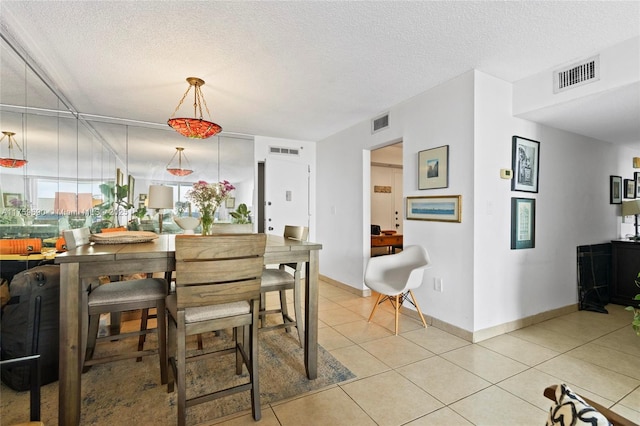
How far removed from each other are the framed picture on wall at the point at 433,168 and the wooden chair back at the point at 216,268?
2232 mm

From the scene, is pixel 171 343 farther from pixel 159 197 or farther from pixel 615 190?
pixel 615 190

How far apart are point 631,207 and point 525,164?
236 cm

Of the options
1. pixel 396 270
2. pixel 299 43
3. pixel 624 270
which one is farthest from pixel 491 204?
pixel 624 270

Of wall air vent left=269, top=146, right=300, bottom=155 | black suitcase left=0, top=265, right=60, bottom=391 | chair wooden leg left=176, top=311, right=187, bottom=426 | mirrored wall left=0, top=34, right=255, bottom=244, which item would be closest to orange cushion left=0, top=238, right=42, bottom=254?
mirrored wall left=0, top=34, right=255, bottom=244

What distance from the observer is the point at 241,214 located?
16.9 feet

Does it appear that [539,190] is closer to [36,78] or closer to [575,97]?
A: [575,97]

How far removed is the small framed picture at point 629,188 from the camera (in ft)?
14.5

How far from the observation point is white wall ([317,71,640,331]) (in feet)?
9.34

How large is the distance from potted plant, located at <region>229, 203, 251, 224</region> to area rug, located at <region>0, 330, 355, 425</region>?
2707mm

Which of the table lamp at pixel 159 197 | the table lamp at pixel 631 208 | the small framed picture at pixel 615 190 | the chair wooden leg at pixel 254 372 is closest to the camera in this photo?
the chair wooden leg at pixel 254 372

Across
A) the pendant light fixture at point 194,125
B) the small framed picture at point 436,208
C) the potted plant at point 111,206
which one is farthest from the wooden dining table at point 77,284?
the potted plant at point 111,206

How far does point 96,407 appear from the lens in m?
1.81

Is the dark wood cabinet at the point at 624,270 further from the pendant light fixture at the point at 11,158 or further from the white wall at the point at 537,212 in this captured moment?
the pendant light fixture at the point at 11,158

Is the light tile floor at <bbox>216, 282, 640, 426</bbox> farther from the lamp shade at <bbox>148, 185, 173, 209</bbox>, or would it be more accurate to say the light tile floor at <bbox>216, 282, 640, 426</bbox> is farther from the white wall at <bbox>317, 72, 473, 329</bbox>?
the lamp shade at <bbox>148, 185, 173, 209</bbox>
